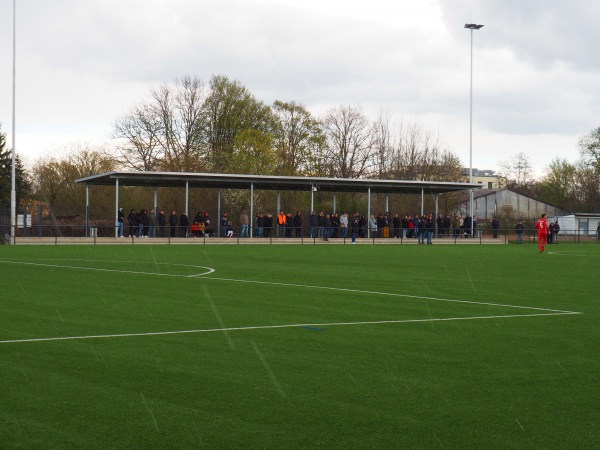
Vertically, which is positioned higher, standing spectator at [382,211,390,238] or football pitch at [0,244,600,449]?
standing spectator at [382,211,390,238]

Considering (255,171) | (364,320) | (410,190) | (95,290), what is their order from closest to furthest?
(364,320) → (95,290) → (410,190) → (255,171)

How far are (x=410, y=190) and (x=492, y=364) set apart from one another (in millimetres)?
55183

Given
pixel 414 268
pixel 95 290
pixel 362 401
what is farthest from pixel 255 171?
pixel 362 401

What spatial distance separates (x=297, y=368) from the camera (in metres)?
8.90

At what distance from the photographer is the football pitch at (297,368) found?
6.36m

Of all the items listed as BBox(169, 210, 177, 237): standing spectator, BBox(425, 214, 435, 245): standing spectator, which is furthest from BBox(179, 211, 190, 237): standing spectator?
BBox(425, 214, 435, 245): standing spectator

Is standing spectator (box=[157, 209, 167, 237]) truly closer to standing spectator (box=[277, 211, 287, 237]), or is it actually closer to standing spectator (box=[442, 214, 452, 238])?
standing spectator (box=[277, 211, 287, 237])

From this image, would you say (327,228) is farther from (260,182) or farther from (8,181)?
(8,181)

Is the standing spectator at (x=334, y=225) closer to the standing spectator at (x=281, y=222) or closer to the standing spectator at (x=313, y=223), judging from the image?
the standing spectator at (x=313, y=223)

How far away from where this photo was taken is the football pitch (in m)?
6.36

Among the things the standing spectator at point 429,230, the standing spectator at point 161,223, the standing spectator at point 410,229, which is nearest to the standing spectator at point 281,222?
the standing spectator at point 161,223

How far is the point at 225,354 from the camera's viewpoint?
976cm

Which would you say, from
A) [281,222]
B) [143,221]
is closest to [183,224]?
[143,221]

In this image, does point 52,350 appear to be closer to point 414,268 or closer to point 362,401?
point 362,401
